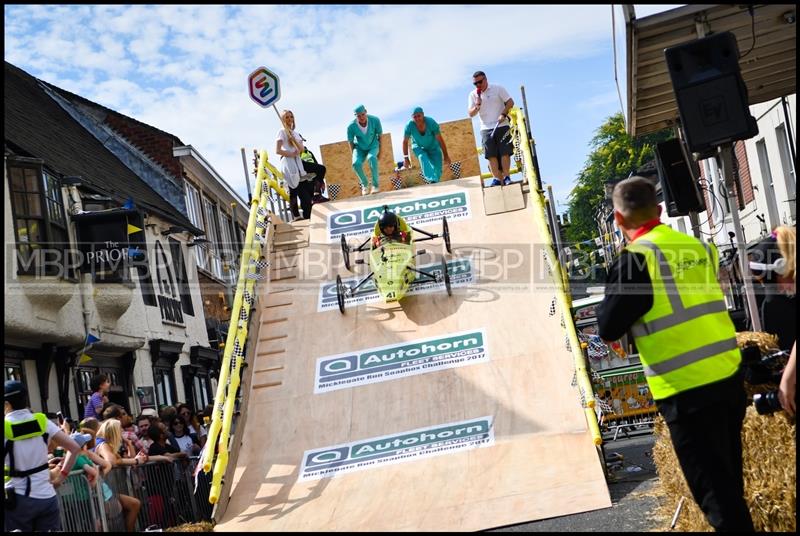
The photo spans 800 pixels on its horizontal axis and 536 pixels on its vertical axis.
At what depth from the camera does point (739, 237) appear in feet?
30.9

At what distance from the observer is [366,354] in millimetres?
13281

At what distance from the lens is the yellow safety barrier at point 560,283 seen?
11.0 meters

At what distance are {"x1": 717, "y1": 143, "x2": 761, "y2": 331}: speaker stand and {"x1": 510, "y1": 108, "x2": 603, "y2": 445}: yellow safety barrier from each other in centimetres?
220

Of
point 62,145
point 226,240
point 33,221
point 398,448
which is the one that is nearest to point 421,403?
point 398,448

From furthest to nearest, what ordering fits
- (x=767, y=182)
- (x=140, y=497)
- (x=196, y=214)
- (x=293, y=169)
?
1. (x=196, y=214)
2. (x=767, y=182)
3. (x=293, y=169)
4. (x=140, y=497)

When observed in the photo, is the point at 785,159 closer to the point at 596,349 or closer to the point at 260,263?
the point at 596,349

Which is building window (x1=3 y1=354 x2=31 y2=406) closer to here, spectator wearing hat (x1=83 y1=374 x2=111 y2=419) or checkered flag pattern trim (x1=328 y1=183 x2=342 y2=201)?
spectator wearing hat (x1=83 y1=374 x2=111 y2=419)

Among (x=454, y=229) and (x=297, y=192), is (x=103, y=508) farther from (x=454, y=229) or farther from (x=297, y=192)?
(x=297, y=192)

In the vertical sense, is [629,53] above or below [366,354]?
above

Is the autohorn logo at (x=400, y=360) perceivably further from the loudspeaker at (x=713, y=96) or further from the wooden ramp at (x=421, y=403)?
the loudspeaker at (x=713, y=96)

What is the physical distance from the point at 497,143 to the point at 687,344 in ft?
39.7

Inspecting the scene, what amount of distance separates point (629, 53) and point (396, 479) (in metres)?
4.67

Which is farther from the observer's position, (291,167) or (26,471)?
(291,167)

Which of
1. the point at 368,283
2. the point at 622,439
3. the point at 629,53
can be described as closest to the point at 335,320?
the point at 368,283
